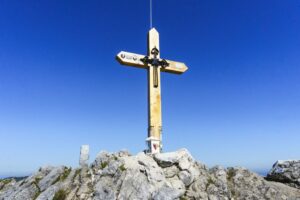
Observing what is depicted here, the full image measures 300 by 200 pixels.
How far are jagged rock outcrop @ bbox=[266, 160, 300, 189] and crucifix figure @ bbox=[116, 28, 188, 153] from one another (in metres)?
5.55

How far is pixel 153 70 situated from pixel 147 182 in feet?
21.2

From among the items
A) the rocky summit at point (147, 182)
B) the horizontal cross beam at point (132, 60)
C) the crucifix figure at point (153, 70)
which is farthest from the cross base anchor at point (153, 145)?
the horizontal cross beam at point (132, 60)

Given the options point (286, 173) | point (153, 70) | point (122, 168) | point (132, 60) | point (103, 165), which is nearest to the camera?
point (122, 168)

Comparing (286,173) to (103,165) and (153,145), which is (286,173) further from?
(103,165)

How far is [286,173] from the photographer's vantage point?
12.9 m

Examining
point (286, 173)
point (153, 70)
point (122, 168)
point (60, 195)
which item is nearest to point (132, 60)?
point (153, 70)

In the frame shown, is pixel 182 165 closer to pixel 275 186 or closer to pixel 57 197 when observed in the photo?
pixel 275 186

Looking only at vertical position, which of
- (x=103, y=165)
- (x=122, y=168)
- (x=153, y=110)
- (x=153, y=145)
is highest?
(x=153, y=110)

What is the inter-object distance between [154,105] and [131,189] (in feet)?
16.7

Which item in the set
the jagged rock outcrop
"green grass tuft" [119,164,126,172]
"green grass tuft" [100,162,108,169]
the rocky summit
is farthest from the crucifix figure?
the jagged rock outcrop

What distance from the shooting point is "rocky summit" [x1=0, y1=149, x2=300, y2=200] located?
1038 centimetres

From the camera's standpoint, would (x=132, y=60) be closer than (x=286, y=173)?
No

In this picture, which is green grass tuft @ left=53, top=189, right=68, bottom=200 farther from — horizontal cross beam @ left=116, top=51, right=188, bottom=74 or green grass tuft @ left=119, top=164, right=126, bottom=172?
horizontal cross beam @ left=116, top=51, right=188, bottom=74

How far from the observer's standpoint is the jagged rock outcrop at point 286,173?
41.3 feet
